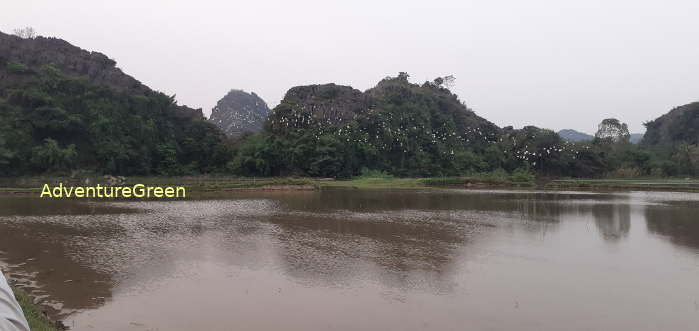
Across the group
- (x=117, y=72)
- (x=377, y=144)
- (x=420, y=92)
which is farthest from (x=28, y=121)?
(x=420, y=92)

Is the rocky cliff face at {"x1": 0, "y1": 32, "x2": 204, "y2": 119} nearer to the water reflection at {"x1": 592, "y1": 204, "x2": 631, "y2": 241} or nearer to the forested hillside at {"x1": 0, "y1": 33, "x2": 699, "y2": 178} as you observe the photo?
the forested hillside at {"x1": 0, "y1": 33, "x2": 699, "y2": 178}

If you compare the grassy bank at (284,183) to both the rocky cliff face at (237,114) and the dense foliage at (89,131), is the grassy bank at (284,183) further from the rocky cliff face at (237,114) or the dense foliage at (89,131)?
the rocky cliff face at (237,114)

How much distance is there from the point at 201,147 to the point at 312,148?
1541 cm

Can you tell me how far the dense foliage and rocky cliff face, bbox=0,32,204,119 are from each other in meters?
2.41

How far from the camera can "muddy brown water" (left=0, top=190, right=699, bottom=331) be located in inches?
363

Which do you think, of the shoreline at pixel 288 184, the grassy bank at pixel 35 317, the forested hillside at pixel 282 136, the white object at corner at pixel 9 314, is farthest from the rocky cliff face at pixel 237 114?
the white object at corner at pixel 9 314

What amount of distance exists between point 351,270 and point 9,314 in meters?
10.9

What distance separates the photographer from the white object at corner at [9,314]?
90.7 inches

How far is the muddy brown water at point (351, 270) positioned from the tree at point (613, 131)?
2865 inches

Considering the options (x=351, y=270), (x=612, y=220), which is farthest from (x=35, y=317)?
(x=612, y=220)

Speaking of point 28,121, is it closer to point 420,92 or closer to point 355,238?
point 355,238

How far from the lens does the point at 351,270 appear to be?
12.9m

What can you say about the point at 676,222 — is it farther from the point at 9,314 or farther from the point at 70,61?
the point at 70,61

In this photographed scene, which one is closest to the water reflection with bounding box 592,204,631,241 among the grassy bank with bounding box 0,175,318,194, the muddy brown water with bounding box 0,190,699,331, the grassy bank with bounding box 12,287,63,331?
the muddy brown water with bounding box 0,190,699,331
